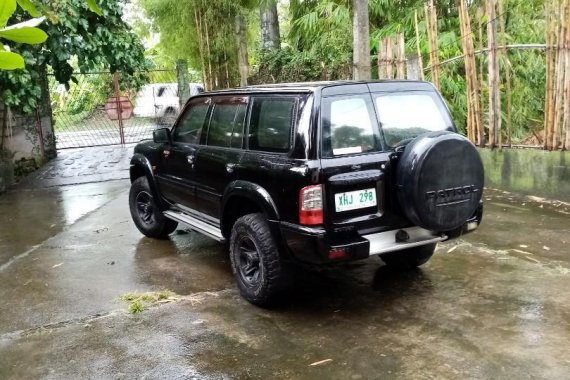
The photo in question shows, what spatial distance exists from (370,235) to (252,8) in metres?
9.90

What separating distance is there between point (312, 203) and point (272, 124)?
82 cm

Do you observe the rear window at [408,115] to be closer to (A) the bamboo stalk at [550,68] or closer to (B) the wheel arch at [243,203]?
(B) the wheel arch at [243,203]

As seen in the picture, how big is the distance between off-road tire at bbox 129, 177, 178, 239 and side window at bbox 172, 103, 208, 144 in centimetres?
78

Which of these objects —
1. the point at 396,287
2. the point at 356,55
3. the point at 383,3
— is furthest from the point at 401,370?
the point at 383,3

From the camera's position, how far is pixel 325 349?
338 centimetres

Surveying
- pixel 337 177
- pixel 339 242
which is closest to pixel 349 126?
pixel 337 177

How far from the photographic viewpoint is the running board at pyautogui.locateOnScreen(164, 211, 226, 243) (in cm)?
453

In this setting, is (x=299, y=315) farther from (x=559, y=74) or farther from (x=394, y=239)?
(x=559, y=74)

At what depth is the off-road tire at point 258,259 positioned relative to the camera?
12.5 feet

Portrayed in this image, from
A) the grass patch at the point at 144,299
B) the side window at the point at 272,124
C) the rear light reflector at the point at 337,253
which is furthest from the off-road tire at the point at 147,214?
the rear light reflector at the point at 337,253

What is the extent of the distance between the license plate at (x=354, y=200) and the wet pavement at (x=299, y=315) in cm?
80

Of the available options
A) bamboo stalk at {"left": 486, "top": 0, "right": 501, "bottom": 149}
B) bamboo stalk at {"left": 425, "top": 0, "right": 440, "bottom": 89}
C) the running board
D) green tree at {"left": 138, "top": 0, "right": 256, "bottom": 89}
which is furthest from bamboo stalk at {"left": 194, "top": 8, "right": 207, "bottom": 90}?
the running board

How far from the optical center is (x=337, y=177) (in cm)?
354

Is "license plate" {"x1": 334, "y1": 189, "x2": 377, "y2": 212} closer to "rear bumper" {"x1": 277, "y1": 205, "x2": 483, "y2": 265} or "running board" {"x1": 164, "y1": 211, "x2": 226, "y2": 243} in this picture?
"rear bumper" {"x1": 277, "y1": 205, "x2": 483, "y2": 265}
